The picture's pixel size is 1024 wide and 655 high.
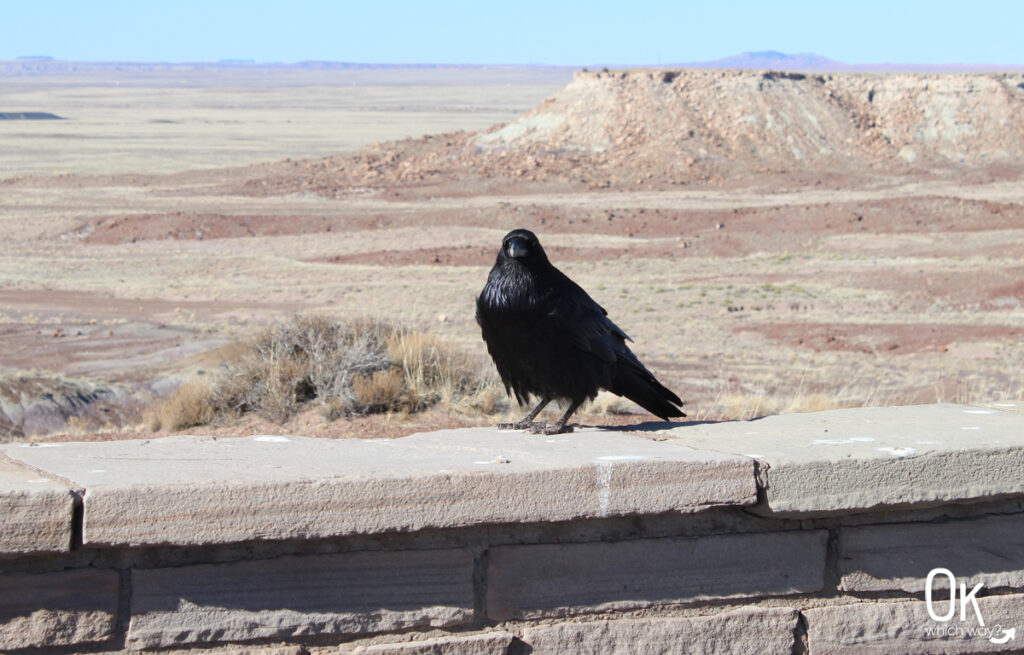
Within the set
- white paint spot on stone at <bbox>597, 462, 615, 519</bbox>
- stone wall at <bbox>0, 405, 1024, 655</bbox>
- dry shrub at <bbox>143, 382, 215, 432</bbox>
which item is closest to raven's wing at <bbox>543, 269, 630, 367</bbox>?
stone wall at <bbox>0, 405, 1024, 655</bbox>

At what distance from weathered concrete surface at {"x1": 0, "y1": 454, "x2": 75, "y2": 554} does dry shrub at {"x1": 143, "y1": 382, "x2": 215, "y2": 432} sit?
21.8 ft

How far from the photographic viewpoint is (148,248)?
3041cm

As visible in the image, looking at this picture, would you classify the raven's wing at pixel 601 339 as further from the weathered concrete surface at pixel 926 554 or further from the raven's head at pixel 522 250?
the weathered concrete surface at pixel 926 554

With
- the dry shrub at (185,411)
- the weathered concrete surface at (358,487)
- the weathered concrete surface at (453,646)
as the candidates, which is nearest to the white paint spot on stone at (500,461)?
the weathered concrete surface at (358,487)

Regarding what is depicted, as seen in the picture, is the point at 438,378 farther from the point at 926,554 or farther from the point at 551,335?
the point at 926,554

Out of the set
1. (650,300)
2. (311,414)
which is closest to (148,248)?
(650,300)

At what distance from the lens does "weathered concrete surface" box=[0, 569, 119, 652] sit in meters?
2.44

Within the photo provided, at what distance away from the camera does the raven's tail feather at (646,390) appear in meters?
4.60

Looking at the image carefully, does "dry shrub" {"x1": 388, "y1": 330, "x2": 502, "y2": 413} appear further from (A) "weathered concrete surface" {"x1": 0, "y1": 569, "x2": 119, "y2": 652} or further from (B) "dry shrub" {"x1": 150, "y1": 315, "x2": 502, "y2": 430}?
(A) "weathered concrete surface" {"x1": 0, "y1": 569, "x2": 119, "y2": 652}

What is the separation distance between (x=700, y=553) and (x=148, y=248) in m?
29.6

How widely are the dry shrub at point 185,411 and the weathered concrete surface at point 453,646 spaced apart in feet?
21.7

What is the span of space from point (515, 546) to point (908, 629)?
3.59 feet

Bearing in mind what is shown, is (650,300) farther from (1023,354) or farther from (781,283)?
(1023,354)

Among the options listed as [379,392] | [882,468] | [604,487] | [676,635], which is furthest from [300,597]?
[379,392]
